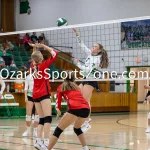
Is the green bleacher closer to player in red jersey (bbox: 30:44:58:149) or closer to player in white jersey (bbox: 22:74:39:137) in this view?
player in white jersey (bbox: 22:74:39:137)

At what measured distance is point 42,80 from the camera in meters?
7.61

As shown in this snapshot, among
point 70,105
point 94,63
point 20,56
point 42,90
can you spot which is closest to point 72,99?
point 70,105

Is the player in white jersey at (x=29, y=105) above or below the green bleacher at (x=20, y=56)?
below

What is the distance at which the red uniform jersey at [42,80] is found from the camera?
7.48 m

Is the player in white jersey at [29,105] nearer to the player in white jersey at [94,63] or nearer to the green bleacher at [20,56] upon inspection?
the player in white jersey at [94,63]

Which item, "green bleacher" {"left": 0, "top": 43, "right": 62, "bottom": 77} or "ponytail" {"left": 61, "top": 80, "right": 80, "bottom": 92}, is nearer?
"ponytail" {"left": 61, "top": 80, "right": 80, "bottom": 92}

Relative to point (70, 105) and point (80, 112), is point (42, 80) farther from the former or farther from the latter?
point (80, 112)

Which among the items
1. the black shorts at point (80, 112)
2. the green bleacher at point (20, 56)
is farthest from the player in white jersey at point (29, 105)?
the green bleacher at point (20, 56)

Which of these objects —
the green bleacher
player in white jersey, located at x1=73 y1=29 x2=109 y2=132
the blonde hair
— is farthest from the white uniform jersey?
the green bleacher

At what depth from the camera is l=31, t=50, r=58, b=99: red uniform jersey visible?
748 centimetres

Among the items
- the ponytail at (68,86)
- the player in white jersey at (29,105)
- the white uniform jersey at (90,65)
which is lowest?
the player in white jersey at (29,105)

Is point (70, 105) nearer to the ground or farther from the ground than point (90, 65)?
nearer to the ground

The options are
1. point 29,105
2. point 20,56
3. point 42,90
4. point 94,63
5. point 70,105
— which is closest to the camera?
point 70,105

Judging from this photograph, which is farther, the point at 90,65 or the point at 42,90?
the point at 90,65
